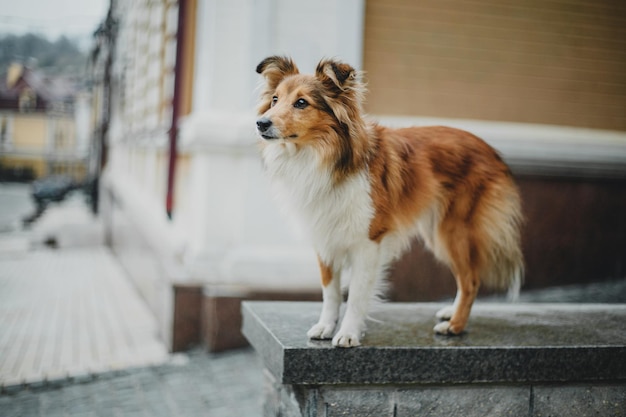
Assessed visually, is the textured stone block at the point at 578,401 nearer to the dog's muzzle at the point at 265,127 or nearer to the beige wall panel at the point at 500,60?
the dog's muzzle at the point at 265,127

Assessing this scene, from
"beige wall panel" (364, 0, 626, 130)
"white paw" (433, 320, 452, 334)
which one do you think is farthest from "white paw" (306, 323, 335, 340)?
"beige wall panel" (364, 0, 626, 130)

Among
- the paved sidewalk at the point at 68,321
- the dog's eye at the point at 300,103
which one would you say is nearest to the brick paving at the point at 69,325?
the paved sidewalk at the point at 68,321

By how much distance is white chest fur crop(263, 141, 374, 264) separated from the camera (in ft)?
8.69

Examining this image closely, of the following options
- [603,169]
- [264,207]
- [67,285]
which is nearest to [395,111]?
[264,207]

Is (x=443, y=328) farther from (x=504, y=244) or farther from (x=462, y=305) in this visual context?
(x=504, y=244)

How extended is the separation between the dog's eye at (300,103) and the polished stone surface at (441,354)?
1.00 m

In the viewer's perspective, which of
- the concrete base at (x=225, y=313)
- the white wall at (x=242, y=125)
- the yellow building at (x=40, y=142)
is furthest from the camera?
the yellow building at (x=40, y=142)

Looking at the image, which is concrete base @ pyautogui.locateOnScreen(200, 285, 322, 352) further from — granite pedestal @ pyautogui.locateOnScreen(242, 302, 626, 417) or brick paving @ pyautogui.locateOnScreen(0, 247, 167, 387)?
granite pedestal @ pyautogui.locateOnScreen(242, 302, 626, 417)

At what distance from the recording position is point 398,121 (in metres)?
6.09

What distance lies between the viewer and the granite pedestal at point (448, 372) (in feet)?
8.49

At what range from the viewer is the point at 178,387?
4.74 meters

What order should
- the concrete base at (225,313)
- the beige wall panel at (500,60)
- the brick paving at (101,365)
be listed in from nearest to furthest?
the brick paving at (101,365) → the concrete base at (225,313) → the beige wall panel at (500,60)

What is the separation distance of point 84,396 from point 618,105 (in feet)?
20.0

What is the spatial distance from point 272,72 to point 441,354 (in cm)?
145
